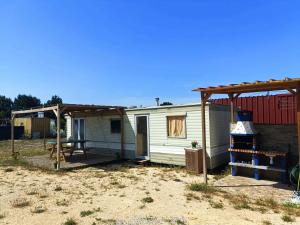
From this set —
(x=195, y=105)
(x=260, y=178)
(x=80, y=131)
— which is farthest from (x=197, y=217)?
(x=80, y=131)

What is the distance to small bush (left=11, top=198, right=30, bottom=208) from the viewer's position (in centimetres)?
536

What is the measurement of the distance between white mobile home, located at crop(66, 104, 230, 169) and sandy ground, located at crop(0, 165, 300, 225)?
1100 millimetres

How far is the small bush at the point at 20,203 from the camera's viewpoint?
5.36 meters

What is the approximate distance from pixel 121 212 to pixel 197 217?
4.78 feet

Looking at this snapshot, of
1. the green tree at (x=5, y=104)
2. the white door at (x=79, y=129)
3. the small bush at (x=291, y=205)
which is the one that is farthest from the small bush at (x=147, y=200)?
the green tree at (x=5, y=104)

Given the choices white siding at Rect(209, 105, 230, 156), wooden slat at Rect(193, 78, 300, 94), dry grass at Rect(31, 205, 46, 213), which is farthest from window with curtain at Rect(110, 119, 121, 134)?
dry grass at Rect(31, 205, 46, 213)

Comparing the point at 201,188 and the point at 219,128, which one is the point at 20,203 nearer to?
the point at 201,188

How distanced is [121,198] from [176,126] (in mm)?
4264

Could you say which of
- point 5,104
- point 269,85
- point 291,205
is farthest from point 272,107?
point 5,104

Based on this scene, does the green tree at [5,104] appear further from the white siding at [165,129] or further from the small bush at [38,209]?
the small bush at [38,209]

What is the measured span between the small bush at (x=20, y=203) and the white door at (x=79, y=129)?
7.67m

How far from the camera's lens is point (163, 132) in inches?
390

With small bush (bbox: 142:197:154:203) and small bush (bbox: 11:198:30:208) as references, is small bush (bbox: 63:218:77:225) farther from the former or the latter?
small bush (bbox: 142:197:154:203)

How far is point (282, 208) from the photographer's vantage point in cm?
507
